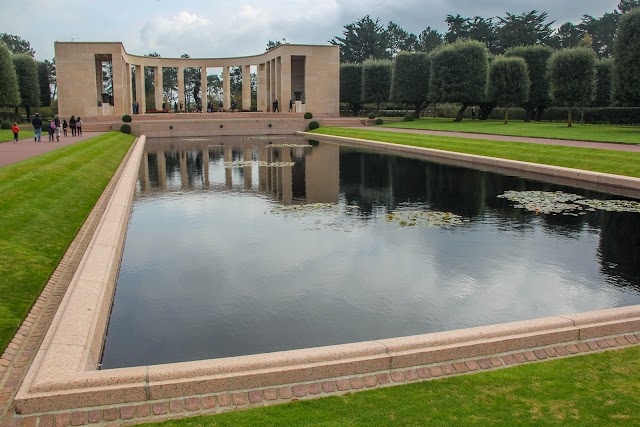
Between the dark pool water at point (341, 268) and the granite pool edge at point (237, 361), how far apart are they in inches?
24.2

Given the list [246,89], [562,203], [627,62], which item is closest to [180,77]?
[246,89]

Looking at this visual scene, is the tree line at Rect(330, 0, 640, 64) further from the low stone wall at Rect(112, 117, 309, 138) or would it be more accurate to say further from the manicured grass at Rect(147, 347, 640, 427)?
the manicured grass at Rect(147, 347, 640, 427)

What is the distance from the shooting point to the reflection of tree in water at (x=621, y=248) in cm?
859

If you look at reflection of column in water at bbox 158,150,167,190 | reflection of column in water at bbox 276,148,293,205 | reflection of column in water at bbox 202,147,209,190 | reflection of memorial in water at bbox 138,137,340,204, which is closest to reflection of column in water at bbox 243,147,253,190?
reflection of memorial in water at bbox 138,137,340,204

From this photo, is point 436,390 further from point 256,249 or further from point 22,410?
point 256,249

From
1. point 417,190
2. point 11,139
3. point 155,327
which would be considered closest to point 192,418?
point 155,327

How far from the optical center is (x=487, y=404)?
14.7 ft

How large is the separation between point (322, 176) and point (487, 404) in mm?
15417

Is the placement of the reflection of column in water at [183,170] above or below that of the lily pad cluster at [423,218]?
above

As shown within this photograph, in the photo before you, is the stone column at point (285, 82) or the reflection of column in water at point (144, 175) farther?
the stone column at point (285, 82)

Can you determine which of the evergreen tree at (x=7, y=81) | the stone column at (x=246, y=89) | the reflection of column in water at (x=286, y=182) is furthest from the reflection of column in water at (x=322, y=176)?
the stone column at (x=246, y=89)

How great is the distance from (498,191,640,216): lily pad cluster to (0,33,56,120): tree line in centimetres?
4573

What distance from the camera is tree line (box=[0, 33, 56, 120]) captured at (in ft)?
158

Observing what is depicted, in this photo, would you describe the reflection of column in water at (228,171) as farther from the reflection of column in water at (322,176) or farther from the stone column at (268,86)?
the stone column at (268,86)
